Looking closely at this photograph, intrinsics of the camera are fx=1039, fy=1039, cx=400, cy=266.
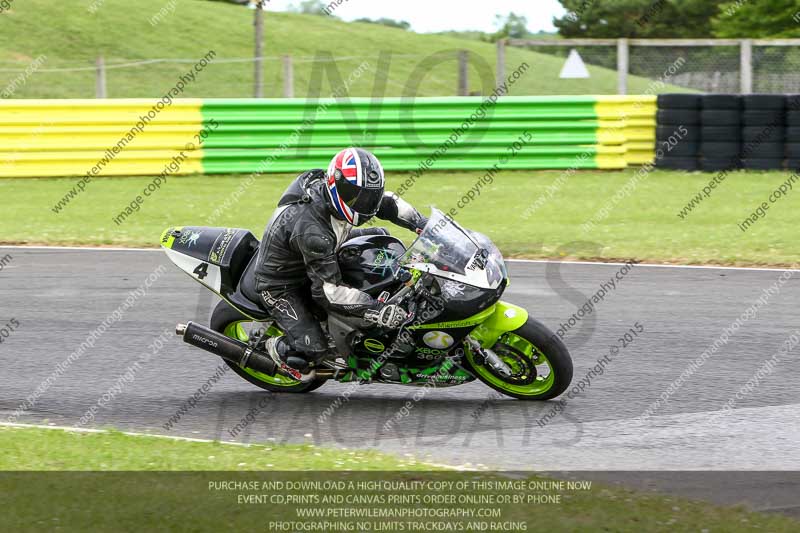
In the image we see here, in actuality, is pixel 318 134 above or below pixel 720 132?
below

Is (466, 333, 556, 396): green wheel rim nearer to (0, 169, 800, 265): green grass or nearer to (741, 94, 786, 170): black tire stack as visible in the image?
(0, 169, 800, 265): green grass

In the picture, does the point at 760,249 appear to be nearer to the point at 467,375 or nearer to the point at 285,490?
the point at 467,375

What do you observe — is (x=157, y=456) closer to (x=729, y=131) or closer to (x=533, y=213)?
(x=533, y=213)

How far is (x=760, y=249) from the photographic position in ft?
40.1

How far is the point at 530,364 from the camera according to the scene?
22.8 ft

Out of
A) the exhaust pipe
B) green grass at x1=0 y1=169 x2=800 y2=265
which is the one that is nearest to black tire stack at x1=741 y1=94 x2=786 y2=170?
green grass at x1=0 y1=169 x2=800 y2=265

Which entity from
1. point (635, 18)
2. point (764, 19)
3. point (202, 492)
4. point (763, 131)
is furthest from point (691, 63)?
point (635, 18)

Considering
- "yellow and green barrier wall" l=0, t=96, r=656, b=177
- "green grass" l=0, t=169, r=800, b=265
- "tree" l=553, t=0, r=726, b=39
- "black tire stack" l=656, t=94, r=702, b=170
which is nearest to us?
"green grass" l=0, t=169, r=800, b=265

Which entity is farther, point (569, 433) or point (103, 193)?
point (103, 193)

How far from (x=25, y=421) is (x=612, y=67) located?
15092 mm

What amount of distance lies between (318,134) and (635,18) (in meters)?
43.2

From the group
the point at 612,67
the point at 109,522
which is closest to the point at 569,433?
the point at 109,522

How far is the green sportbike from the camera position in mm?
6641

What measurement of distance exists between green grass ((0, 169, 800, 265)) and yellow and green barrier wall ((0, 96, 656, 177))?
290 mm
